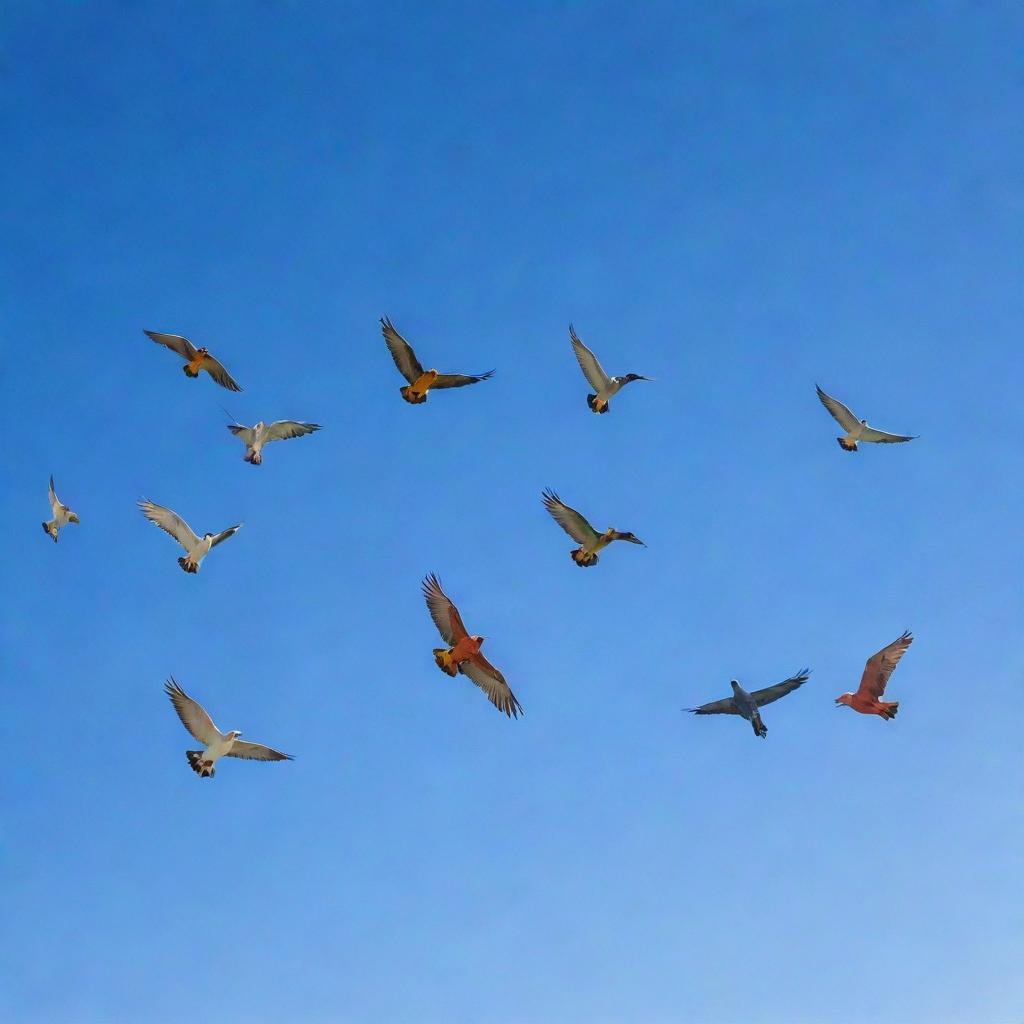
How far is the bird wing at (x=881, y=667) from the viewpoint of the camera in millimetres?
24614

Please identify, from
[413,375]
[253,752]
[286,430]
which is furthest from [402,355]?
[253,752]

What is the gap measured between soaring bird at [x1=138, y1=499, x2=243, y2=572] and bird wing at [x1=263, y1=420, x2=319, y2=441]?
2326 mm

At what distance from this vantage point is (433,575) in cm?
2162

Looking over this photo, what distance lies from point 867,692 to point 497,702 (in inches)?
338

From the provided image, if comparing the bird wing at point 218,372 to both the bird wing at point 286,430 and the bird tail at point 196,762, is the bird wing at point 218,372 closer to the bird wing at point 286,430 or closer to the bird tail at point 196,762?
the bird wing at point 286,430

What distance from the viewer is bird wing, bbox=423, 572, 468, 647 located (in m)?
21.4

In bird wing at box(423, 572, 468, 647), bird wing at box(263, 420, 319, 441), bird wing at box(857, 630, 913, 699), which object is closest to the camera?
bird wing at box(423, 572, 468, 647)

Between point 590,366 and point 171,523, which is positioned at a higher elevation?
point 590,366

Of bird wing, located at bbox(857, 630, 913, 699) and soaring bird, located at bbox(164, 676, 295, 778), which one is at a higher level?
bird wing, located at bbox(857, 630, 913, 699)

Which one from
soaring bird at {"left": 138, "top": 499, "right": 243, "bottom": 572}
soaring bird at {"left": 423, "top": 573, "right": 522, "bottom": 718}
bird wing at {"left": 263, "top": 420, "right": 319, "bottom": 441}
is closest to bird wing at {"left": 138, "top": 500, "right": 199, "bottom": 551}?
soaring bird at {"left": 138, "top": 499, "right": 243, "bottom": 572}

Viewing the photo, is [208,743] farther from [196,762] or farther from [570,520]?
[570,520]

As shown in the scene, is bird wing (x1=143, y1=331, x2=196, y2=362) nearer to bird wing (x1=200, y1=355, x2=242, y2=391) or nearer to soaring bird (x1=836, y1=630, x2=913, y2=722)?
bird wing (x1=200, y1=355, x2=242, y2=391)

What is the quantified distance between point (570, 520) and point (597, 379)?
390 centimetres

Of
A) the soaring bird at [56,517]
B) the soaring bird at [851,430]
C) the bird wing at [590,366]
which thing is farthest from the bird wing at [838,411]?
the soaring bird at [56,517]
